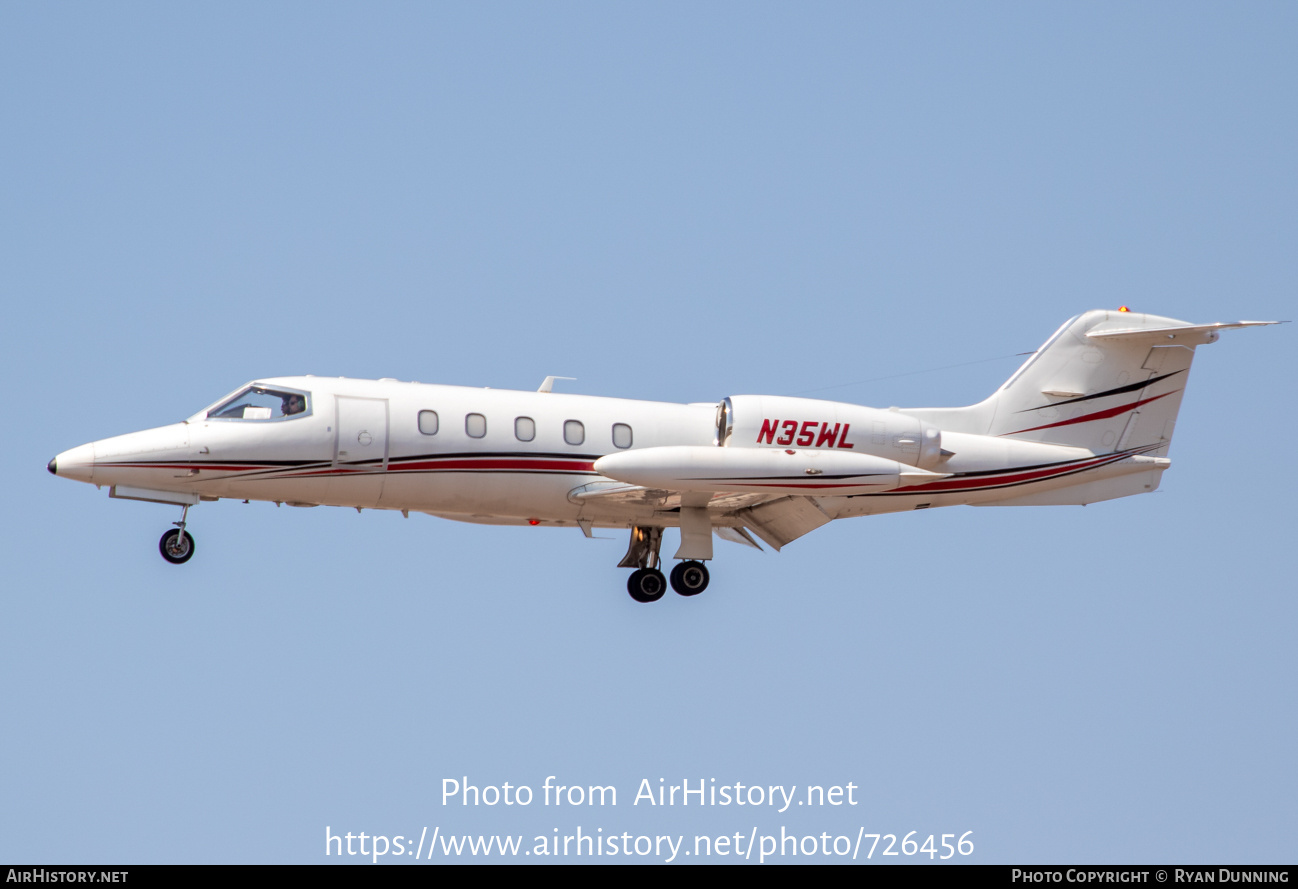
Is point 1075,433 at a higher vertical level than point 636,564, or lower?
higher

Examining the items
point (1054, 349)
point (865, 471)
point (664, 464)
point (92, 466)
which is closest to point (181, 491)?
point (92, 466)

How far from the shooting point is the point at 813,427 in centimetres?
2386

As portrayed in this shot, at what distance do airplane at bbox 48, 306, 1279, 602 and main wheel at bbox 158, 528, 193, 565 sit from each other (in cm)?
3

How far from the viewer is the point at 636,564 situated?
25.9 meters

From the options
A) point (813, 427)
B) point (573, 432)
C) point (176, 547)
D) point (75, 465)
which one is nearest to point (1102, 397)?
point (813, 427)

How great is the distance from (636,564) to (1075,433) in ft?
23.9

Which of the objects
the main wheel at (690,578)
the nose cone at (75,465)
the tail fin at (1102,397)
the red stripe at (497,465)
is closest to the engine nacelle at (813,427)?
the red stripe at (497,465)

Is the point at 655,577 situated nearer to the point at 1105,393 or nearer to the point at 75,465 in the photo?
the point at 1105,393

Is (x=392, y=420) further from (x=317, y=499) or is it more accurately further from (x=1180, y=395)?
(x=1180, y=395)

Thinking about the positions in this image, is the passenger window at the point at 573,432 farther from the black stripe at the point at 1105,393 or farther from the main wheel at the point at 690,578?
the black stripe at the point at 1105,393

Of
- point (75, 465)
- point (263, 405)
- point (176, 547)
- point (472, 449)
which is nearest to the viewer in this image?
point (75, 465)

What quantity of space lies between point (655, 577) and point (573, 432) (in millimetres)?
2941

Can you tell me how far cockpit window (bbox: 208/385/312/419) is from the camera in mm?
23062

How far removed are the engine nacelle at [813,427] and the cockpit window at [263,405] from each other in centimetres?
593
